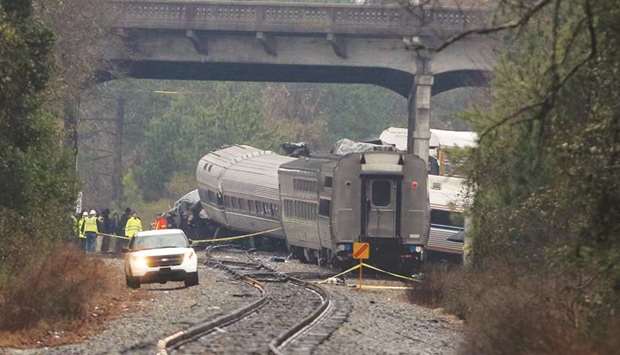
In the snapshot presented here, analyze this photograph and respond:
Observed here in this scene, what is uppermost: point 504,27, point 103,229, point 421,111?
point 421,111

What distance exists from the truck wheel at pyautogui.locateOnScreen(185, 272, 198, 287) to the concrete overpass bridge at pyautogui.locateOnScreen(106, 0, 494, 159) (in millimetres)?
18915

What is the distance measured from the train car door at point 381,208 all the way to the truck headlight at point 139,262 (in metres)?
8.88

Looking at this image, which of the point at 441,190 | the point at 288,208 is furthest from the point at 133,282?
the point at 441,190

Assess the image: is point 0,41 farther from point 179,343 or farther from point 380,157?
point 380,157

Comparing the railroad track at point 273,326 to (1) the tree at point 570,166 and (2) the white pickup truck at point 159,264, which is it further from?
(1) the tree at point 570,166

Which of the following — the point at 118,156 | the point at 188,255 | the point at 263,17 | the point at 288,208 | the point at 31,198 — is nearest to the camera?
the point at 31,198

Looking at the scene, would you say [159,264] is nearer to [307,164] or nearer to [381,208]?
[381,208]

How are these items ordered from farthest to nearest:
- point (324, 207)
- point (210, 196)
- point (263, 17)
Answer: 1. point (210, 196)
2. point (263, 17)
3. point (324, 207)

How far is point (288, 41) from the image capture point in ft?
176

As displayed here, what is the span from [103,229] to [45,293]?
37177mm

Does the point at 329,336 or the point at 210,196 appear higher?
the point at 210,196

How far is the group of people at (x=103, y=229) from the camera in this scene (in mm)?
49000

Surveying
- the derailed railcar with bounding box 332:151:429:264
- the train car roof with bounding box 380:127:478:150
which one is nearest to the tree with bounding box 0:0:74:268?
the derailed railcar with bounding box 332:151:429:264

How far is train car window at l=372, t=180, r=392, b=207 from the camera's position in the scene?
3969cm
